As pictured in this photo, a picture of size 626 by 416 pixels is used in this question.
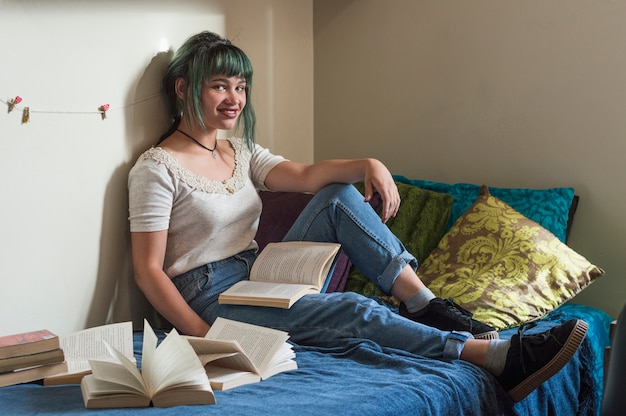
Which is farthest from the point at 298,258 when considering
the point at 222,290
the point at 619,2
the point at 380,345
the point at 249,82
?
the point at 619,2

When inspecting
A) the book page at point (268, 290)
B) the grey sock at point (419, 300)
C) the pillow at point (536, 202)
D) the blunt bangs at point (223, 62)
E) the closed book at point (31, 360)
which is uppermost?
the blunt bangs at point (223, 62)

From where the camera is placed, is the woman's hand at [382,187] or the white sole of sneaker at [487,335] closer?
the white sole of sneaker at [487,335]

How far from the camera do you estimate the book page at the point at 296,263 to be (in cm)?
209

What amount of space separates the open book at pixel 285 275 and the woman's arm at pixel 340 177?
0.18m

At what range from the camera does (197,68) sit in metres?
2.23

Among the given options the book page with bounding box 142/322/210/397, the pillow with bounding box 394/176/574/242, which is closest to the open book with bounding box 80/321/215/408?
the book page with bounding box 142/322/210/397

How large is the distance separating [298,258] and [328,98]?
129cm

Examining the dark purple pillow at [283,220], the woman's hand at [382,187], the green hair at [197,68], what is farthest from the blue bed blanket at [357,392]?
the green hair at [197,68]

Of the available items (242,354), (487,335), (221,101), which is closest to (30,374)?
(242,354)

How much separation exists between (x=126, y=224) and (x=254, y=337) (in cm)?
59

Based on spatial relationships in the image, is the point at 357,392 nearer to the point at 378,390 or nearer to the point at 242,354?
the point at 378,390

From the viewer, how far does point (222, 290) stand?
214 centimetres

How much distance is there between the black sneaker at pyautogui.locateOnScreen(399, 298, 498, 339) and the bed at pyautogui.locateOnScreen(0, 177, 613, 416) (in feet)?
0.54

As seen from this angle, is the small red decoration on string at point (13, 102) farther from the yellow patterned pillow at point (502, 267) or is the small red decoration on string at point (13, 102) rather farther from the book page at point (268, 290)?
the yellow patterned pillow at point (502, 267)
